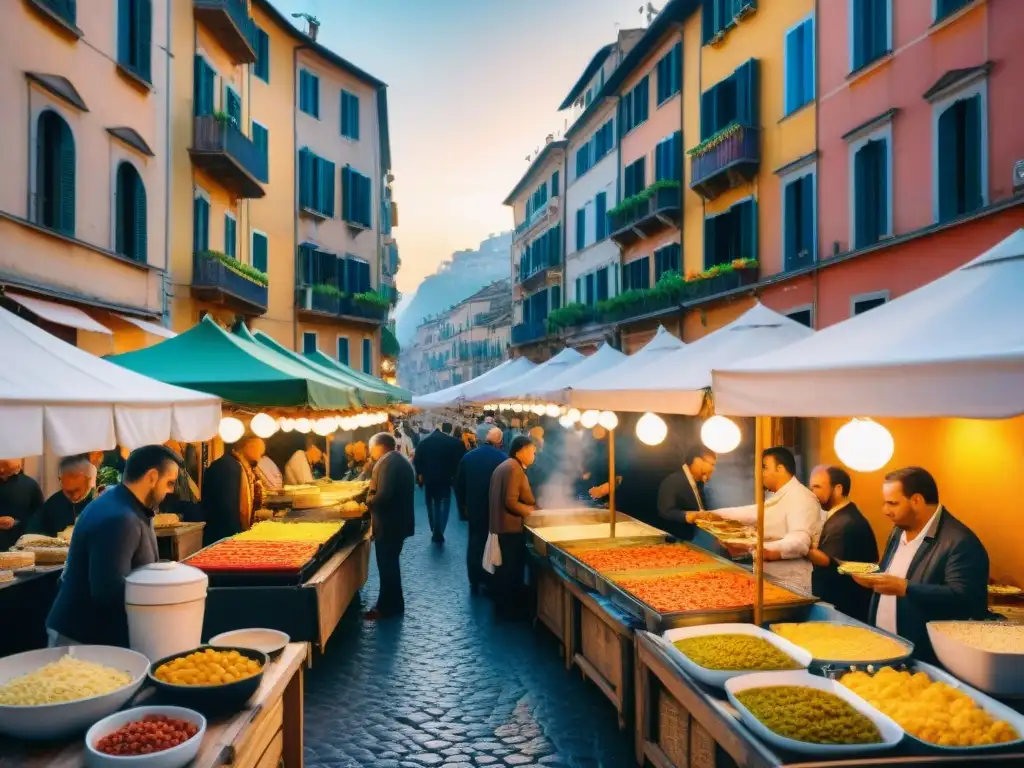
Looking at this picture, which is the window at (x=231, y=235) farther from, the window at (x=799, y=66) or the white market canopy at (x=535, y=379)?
the window at (x=799, y=66)

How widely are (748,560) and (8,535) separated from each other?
6.60m

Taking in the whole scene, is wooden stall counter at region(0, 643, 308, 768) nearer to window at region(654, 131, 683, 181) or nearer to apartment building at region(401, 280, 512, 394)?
window at region(654, 131, 683, 181)

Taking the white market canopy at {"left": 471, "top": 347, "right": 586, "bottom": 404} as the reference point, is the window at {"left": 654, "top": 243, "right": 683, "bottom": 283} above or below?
above

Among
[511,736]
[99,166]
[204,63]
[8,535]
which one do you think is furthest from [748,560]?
[204,63]

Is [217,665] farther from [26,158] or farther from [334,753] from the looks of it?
[26,158]

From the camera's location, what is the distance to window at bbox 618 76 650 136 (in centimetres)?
2561

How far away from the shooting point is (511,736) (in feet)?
19.0

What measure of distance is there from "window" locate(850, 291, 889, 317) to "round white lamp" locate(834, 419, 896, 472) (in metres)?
10.5

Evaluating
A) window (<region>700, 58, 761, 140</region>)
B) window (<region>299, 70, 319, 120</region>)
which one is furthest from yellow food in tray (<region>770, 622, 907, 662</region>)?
window (<region>299, 70, 319, 120</region>)

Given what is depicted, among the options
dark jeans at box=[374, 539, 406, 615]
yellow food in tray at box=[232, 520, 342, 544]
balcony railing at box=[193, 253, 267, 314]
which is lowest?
dark jeans at box=[374, 539, 406, 615]

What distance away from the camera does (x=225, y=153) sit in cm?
1855

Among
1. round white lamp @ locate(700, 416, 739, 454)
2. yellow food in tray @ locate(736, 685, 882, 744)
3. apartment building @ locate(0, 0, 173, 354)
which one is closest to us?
yellow food in tray @ locate(736, 685, 882, 744)

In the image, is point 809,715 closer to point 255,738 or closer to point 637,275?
point 255,738

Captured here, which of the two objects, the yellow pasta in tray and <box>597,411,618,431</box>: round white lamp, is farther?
<box>597,411,618,431</box>: round white lamp
